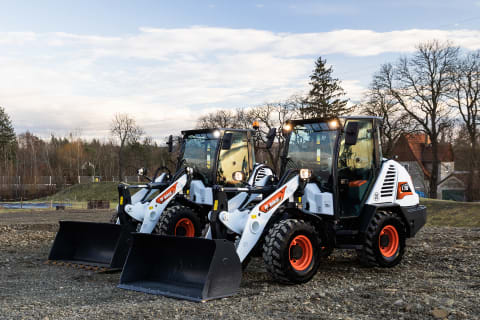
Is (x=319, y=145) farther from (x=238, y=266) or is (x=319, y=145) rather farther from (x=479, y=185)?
(x=479, y=185)

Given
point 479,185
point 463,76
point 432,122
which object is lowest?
point 479,185

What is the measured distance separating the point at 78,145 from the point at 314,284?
89.4 meters

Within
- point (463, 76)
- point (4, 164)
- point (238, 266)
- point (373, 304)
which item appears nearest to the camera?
point (373, 304)

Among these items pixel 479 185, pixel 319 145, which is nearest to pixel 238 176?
pixel 319 145

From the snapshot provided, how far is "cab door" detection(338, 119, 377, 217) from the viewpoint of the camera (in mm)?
9109

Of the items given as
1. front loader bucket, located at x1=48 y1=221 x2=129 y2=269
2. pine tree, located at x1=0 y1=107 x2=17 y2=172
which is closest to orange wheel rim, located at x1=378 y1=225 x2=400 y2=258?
front loader bucket, located at x1=48 y1=221 x2=129 y2=269

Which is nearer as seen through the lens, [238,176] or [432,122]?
[238,176]

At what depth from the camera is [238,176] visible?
9.45 meters

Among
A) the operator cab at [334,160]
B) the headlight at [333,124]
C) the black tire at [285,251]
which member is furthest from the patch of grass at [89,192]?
the black tire at [285,251]

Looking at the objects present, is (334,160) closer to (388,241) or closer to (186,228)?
(388,241)

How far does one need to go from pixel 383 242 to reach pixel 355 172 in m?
1.26

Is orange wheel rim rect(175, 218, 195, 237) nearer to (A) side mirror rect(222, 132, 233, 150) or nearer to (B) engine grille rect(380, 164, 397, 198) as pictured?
(A) side mirror rect(222, 132, 233, 150)

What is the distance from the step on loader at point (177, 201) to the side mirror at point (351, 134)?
201 centimetres

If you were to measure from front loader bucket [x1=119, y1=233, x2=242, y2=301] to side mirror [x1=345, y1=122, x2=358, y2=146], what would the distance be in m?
2.55
